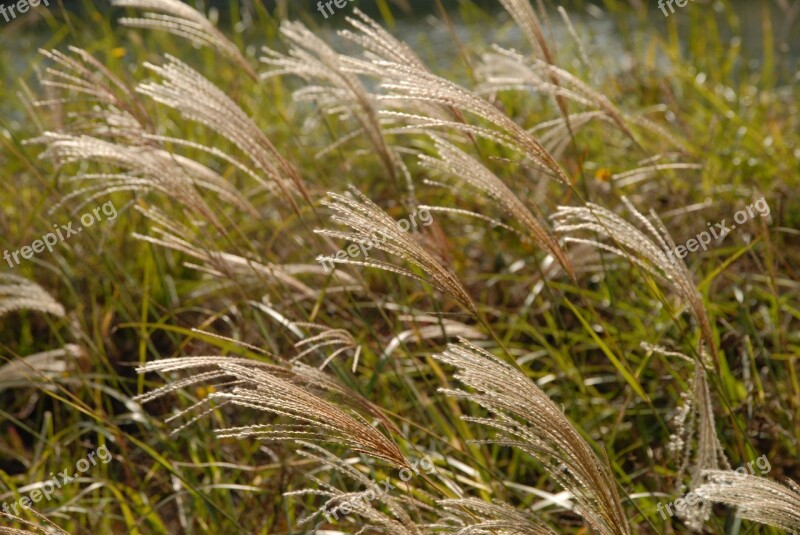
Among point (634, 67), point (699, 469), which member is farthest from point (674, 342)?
point (634, 67)

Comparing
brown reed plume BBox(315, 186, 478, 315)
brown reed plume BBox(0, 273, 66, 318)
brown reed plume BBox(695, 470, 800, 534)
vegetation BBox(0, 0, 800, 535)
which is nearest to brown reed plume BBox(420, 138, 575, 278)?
vegetation BBox(0, 0, 800, 535)

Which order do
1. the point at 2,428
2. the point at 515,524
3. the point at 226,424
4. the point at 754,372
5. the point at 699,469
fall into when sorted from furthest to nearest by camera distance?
the point at 2,428, the point at 226,424, the point at 754,372, the point at 699,469, the point at 515,524

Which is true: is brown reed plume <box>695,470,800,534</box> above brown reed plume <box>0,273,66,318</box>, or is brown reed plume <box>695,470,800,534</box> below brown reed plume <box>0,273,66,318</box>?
above

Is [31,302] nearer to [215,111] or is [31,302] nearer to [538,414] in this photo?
[215,111]

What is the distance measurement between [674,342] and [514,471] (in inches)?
21.4

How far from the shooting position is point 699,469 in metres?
1.59

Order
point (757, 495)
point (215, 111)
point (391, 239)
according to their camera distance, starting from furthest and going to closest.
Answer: point (215, 111), point (391, 239), point (757, 495)

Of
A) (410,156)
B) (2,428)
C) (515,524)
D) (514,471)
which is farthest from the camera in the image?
(410,156)

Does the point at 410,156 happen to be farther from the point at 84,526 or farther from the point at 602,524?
the point at 602,524

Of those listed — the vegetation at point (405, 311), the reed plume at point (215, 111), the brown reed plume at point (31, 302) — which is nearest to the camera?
the vegetation at point (405, 311)

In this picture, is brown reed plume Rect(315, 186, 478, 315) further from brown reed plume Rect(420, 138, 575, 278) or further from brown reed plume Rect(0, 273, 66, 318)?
brown reed plume Rect(0, 273, 66, 318)

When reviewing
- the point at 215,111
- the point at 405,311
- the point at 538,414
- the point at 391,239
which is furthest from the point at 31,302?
the point at 538,414

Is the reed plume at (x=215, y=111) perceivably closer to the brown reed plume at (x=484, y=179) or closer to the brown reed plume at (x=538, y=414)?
the brown reed plume at (x=484, y=179)

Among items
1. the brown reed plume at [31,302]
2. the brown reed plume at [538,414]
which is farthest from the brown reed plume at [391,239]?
the brown reed plume at [31,302]
